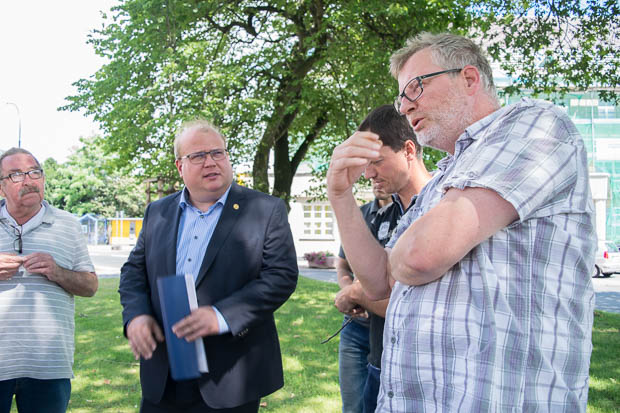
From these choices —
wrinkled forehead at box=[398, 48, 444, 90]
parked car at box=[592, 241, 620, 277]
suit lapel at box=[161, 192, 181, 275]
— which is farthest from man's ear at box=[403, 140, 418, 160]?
parked car at box=[592, 241, 620, 277]

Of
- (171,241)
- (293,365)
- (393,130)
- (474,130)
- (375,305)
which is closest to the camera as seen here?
(474,130)

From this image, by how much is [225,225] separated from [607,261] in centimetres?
2469

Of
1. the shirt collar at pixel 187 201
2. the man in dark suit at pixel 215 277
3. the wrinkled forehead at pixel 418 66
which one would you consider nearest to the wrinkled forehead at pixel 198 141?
the man in dark suit at pixel 215 277

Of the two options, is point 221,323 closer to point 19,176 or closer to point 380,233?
point 380,233

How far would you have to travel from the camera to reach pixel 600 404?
521 cm

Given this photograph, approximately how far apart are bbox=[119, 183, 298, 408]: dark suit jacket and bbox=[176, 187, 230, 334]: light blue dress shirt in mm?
47

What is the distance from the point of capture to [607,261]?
23.5m

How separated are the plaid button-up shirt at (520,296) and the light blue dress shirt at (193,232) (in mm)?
1561

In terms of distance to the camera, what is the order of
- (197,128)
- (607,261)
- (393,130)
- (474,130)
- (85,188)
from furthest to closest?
(85,188)
(607,261)
(197,128)
(393,130)
(474,130)

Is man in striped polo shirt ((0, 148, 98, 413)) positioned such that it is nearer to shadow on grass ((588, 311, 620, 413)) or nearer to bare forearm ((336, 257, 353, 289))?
bare forearm ((336, 257, 353, 289))

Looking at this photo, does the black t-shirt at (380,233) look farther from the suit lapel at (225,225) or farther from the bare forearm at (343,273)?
the suit lapel at (225,225)

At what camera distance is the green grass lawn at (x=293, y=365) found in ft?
18.1

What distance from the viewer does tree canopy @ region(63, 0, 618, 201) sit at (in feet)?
37.2

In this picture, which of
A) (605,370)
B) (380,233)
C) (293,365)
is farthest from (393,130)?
(605,370)
